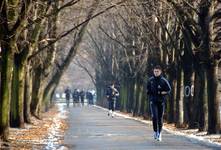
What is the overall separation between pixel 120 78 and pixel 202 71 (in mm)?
40033

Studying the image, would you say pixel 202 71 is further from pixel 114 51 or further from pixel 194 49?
pixel 114 51

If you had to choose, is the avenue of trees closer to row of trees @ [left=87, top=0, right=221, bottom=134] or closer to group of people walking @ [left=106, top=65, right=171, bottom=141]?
row of trees @ [left=87, top=0, right=221, bottom=134]

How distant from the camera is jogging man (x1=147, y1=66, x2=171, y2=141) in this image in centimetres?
1828

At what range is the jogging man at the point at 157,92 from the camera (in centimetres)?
1828

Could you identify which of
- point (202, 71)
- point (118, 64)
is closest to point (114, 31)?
point (118, 64)

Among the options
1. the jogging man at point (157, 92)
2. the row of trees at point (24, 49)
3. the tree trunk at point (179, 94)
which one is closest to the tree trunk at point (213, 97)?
the jogging man at point (157, 92)

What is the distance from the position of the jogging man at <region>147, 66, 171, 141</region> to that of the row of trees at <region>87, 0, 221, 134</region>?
360 centimetres

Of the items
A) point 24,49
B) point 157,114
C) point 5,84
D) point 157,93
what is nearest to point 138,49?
point 24,49

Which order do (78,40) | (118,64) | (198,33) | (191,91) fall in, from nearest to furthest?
(198,33) < (191,91) < (78,40) < (118,64)

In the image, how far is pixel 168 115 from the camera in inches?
1353

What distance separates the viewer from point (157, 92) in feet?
60.4

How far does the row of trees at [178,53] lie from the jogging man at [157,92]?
11.8ft

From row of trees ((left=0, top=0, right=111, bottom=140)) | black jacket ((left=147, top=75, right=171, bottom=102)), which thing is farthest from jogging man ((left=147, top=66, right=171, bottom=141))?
row of trees ((left=0, top=0, right=111, bottom=140))

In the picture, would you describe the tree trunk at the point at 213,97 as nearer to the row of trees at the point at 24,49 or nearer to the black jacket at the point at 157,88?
the black jacket at the point at 157,88
